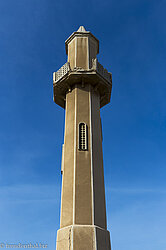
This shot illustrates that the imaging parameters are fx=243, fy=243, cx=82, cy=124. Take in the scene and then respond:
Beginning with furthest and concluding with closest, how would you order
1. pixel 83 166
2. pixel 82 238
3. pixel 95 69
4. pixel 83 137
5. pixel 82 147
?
1. pixel 95 69
2. pixel 83 137
3. pixel 82 147
4. pixel 83 166
5. pixel 82 238

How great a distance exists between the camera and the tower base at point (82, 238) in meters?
12.7

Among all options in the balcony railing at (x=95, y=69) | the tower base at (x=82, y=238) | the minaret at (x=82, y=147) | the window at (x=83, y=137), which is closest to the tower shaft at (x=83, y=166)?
the minaret at (x=82, y=147)


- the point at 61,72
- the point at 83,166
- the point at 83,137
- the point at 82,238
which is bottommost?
the point at 82,238

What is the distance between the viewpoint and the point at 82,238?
41.9 feet

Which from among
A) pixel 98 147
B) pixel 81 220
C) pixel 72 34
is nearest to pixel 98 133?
pixel 98 147

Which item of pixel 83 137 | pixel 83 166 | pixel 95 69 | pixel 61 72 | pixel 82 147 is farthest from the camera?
pixel 61 72

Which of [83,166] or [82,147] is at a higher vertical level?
[82,147]

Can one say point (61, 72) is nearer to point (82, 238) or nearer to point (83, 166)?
point (83, 166)

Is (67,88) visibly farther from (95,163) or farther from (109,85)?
(95,163)

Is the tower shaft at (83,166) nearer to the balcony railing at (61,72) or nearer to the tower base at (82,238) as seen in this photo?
the tower base at (82,238)

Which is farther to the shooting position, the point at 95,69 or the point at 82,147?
the point at 95,69

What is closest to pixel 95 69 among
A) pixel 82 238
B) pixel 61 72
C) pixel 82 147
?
pixel 61 72

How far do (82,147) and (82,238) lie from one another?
5.59 m

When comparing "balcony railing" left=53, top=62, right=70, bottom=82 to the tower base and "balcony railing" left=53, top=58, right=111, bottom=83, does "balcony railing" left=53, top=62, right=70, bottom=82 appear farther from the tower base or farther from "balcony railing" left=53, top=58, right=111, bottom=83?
the tower base
